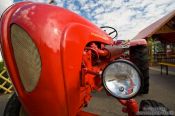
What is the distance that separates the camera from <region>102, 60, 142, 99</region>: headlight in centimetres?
214

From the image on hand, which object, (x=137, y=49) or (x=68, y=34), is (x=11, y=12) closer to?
(x=68, y=34)

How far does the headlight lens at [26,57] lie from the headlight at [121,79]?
0.57 metres

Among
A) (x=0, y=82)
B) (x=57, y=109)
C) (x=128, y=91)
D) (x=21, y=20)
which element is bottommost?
(x=0, y=82)

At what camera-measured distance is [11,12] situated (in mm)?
2268

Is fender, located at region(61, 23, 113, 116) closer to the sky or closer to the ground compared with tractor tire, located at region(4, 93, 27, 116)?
closer to the sky

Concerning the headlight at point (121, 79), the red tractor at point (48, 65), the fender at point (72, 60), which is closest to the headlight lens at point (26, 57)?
the red tractor at point (48, 65)

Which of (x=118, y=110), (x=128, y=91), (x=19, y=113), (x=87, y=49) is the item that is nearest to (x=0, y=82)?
(x=118, y=110)

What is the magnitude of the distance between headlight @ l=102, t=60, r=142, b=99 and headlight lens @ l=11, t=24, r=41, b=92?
1.88 feet

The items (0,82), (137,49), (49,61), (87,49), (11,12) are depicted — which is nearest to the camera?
(49,61)

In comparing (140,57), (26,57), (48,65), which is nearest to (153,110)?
(48,65)

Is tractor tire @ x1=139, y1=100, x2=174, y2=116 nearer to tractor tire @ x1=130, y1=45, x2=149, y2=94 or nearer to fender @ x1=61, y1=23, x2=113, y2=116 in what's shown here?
fender @ x1=61, y1=23, x2=113, y2=116

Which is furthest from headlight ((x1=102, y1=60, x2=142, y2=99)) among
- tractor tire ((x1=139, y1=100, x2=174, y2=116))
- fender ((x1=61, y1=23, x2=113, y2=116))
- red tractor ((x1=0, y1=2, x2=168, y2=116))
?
tractor tire ((x1=139, y1=100, x2=174, y2=116))

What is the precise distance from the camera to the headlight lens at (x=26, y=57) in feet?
7.02

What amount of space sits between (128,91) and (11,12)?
1.21 meters
